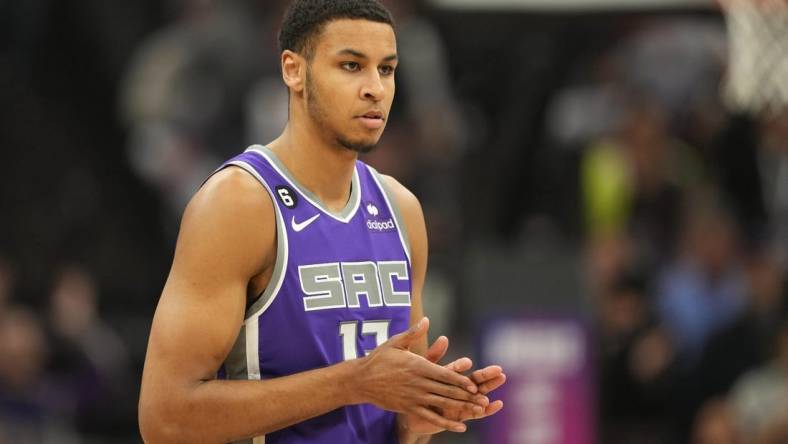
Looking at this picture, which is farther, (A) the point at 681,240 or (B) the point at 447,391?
(A) the point at 681,240

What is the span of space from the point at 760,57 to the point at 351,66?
20.7 feet

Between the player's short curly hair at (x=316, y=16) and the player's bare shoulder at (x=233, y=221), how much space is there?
515mm

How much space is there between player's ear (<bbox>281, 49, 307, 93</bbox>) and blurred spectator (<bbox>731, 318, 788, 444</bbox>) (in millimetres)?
6695

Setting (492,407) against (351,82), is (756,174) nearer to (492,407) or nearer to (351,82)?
(351,82)

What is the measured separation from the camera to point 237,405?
15.2 feet

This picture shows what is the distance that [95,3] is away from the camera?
44.5ft

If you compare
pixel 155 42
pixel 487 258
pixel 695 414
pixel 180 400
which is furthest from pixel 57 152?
pixel 180 400

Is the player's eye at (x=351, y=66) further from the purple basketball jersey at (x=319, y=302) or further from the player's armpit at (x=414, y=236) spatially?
the player's armpit at (x=414, y=236)

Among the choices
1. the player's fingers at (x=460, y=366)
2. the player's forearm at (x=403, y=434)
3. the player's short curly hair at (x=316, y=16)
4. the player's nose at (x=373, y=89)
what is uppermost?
the player's short curly hair at (x=316, y=16)

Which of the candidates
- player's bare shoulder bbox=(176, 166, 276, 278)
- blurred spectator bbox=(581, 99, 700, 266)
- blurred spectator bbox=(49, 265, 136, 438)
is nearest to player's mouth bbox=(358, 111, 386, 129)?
player's bare shoulder bbox=(176, 166, 276, 278)

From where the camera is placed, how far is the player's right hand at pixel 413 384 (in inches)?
176

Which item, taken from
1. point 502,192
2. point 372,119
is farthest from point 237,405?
point 502,192

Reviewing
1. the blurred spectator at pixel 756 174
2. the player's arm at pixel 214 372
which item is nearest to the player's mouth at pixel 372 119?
the player's arm at pixel 214 372

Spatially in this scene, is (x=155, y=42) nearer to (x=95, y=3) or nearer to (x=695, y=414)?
(x=95, y=3)
